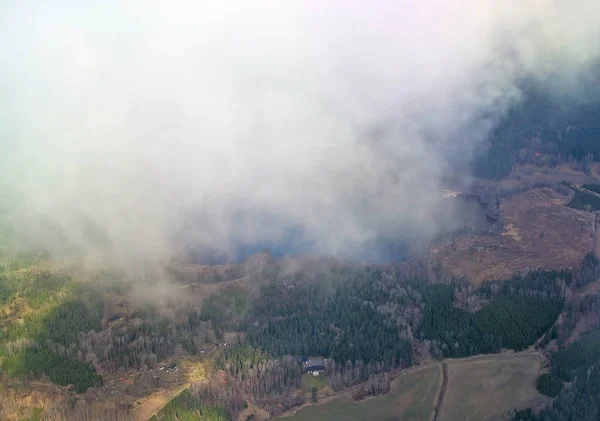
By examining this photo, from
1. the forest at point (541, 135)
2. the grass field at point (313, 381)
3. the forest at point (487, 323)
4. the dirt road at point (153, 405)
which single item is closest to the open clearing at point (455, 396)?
the forest at point (487, 323)

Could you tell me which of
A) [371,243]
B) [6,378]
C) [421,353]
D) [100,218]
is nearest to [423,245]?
[371,243]

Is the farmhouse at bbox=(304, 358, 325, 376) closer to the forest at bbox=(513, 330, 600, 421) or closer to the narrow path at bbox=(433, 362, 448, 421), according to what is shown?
the narrow path at bbox=(433, 362, 448, 421)

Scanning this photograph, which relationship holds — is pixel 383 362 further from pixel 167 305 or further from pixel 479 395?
pixel 167 305

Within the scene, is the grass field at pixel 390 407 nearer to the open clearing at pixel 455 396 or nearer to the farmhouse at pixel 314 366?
the open clearing at pixel 455 396

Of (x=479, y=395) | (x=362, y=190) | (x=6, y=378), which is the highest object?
(x=362, y=190)

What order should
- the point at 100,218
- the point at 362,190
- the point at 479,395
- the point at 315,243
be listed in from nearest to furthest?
1. the point at 479,395
2. the point at 315,243
3. the point at 100,218
4. the point at 362,190

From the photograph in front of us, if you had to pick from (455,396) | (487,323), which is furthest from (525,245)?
(455,396)

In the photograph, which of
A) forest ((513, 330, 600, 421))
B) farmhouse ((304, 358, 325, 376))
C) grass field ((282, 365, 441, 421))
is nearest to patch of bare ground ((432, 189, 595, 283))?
forest ((513, 330, 600, 421))
